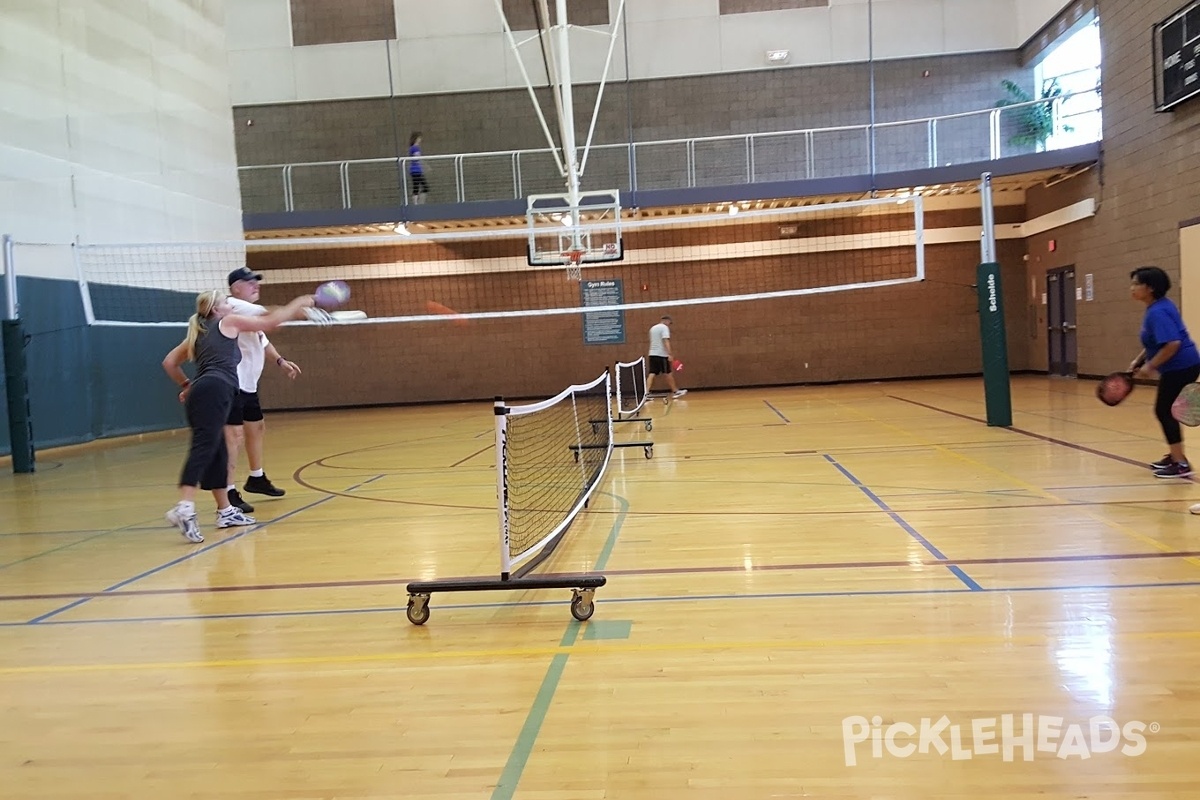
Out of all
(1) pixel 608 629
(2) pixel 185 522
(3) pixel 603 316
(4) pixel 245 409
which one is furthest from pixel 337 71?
(1) pixel 608 629

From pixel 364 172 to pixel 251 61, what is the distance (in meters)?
4.28

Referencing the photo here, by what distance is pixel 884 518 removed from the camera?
582 centimetres

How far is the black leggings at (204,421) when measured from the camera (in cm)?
612

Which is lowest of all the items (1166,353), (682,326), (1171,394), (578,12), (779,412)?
(779,412)

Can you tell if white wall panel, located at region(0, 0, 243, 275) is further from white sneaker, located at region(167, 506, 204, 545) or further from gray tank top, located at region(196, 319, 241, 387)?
white sneaker, located at region(167, 506, 204, 545)

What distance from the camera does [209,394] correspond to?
6.17m

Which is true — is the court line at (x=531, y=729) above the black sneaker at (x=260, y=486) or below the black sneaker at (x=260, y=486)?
below

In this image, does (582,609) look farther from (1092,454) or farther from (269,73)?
(269,73)

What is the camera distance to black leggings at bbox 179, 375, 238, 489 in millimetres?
6117

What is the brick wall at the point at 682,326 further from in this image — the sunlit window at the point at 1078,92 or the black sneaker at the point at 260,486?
the black sneaker at the point at 260,486

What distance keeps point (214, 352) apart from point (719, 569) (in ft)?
13.8

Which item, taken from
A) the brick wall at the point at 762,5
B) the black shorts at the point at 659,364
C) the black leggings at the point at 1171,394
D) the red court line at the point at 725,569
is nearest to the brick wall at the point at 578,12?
the brick wall at the point at 762,5

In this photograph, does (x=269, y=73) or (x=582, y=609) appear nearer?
(x=582, y=609)

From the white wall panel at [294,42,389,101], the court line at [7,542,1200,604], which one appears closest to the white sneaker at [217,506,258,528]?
the court line at [7,542,1200,604]
